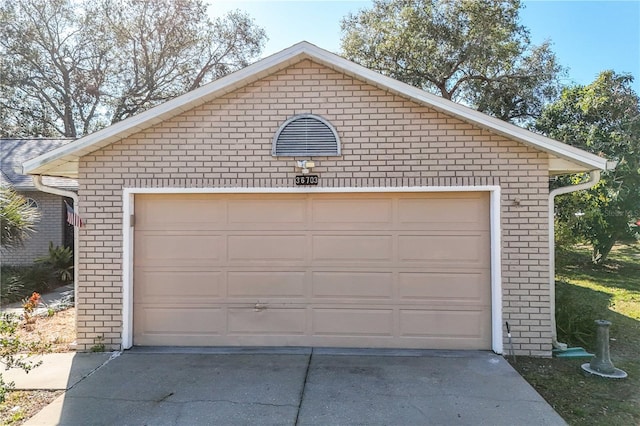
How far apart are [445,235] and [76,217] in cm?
501

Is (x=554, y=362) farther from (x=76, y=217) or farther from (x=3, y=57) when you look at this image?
(x=3, y=57)

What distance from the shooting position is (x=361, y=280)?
575 cm

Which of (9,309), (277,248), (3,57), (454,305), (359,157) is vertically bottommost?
(9,309)

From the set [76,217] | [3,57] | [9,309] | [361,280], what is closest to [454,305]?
[361,280]

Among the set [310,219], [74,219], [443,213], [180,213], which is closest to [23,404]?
[74,219]

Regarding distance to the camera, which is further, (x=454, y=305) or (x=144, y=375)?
(x=454, y=305)

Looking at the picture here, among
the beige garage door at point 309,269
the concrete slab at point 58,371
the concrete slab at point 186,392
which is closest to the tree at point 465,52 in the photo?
the beige garage door at point 309,269

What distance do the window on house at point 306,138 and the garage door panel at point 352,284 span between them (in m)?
1.69

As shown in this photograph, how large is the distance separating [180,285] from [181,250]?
1.63 feet

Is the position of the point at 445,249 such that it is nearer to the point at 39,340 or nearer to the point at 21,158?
the point at 39,340

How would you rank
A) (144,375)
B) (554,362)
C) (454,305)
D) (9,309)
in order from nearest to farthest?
(144,375) < (554,362) < (454,305) < (9,309)

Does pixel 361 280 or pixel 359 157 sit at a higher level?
pixel 359 157

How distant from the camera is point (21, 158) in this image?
13.1 meters

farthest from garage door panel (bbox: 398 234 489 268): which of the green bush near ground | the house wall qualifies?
the house wall
